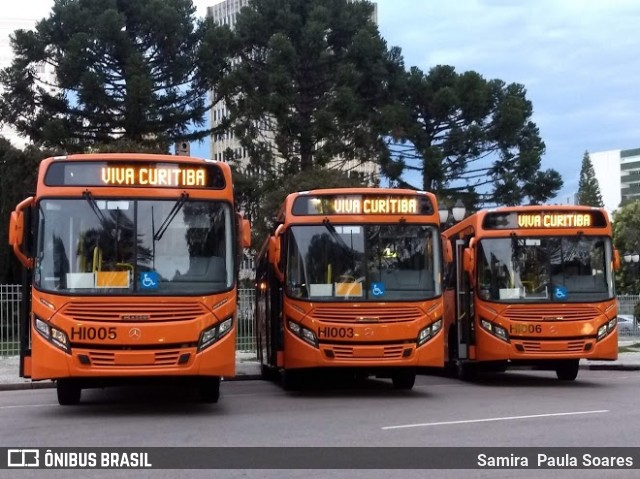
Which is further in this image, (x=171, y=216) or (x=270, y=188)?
(x=270, y=188)

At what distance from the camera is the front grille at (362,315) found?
601 inches

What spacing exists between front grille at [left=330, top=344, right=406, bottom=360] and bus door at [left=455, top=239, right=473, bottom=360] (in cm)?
376

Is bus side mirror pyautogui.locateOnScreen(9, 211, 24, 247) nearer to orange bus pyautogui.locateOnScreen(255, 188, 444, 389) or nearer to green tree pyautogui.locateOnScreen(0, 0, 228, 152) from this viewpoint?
orange bus pyautogui.locateOnScreen(255, 188, 444, 389)

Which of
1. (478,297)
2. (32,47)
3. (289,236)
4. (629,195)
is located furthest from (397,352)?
(629,195)

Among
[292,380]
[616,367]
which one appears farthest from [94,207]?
[616,367]

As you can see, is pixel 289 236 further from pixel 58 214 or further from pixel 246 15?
pixel 246 15

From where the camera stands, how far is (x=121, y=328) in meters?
12.5

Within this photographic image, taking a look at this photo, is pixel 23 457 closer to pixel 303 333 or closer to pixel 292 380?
pixel 303 333

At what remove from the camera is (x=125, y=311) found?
12.5 meters

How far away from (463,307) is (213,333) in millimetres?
7286

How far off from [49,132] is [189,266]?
102 feet

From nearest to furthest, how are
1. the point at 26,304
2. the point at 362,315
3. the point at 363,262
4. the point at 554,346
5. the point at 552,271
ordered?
the point at 26,304
the point at 362,315
the point at 363,262
the point at 554,346
the point at 552,271

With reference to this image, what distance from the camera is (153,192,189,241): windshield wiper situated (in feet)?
42.5

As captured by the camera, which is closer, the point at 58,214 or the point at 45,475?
the point at 45,475
